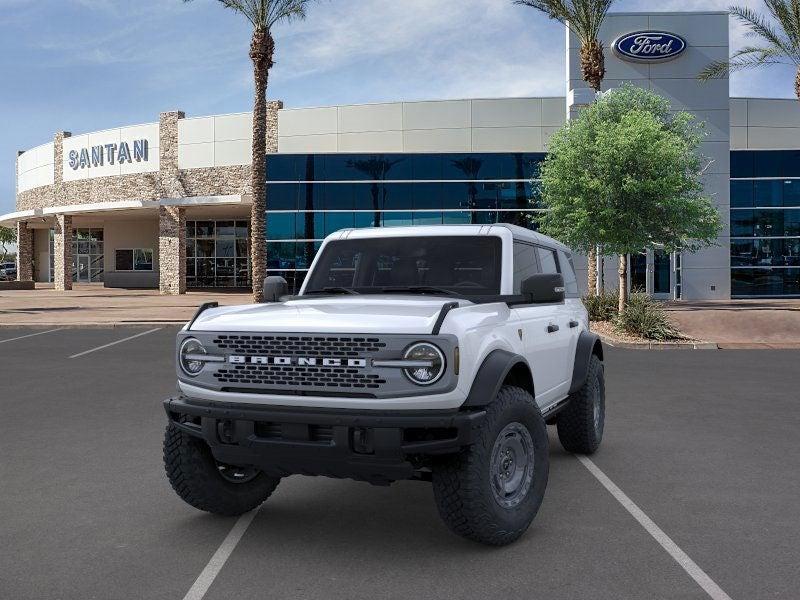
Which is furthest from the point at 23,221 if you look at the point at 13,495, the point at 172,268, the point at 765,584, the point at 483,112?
the point at 765,584

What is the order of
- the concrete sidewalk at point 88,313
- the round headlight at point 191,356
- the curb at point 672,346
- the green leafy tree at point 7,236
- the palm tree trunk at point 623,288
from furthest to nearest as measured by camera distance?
the green leafy tree at point 7,236 < the concrete sidewalk at point 88,313 < the palm tree trunk at point 623,288 < the curb at point 672,346 < the round headlight at point 191,356

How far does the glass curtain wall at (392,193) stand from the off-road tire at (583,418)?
27588mm

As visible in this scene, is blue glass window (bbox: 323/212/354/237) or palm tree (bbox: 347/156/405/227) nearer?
palm tree (bbox: 347/156/405/227)

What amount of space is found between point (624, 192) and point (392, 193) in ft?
48.2

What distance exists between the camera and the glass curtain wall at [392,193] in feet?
113

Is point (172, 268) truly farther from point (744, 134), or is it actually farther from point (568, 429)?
point (568, 429)

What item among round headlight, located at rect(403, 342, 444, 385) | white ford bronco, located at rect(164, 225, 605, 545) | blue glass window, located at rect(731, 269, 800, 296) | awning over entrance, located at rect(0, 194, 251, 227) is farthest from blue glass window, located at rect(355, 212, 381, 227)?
round headlight, located at rect(403, 342, 444, 385)

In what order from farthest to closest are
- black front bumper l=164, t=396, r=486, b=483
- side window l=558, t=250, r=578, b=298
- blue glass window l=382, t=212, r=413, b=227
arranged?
1. blue glass window l=382, t=212, r=413, b=227
2. side window l=558, t=250, r=578, b=298
3. black front bumper l=164, t=396, r=486, b=483

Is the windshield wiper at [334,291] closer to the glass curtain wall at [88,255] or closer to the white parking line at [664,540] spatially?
the white parking line at [664,540]

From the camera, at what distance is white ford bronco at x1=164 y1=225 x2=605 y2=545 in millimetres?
4047

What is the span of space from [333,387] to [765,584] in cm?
247

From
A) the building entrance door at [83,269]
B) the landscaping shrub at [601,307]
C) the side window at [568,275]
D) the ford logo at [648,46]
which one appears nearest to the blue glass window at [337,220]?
the ford logo at [648,46]

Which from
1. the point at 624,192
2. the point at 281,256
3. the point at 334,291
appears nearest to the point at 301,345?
the point at 334,291

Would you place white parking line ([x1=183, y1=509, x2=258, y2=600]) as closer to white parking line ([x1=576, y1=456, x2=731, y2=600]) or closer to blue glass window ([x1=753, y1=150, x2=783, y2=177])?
white parking line ([x1=576, y1=456, x2=731, y2=600])
